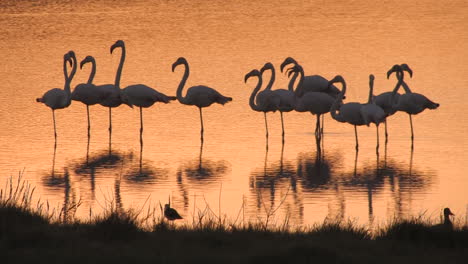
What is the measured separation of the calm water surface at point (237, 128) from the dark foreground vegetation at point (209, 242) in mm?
1716

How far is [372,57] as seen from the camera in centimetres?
2811

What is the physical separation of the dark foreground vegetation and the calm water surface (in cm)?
172

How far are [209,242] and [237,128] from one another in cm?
920

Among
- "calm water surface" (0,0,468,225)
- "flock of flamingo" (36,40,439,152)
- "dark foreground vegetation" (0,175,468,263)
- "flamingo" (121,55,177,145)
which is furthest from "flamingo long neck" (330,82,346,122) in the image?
"dark foreground vegetation" (0,175,468,263)

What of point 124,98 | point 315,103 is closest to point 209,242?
point 315,103

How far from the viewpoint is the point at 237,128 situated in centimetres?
1848

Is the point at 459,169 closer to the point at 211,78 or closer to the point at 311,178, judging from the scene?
the point at 311,178

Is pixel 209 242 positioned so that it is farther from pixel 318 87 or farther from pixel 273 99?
pixel 318 87

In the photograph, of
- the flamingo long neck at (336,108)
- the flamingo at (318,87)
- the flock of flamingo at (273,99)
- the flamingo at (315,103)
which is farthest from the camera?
the flamingo at (318,87)

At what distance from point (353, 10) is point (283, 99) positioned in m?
22.7

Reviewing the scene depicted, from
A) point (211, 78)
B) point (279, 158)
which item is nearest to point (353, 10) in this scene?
point (211, 78)

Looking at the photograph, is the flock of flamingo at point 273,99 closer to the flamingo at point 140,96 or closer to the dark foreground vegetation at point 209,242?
the flamingo at point 140,96

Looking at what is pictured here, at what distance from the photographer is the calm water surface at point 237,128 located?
13.2 metres

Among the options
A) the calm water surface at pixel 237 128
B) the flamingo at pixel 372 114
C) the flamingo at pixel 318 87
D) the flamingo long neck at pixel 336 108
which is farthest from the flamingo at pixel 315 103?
the flamingo at pixel 372 114
